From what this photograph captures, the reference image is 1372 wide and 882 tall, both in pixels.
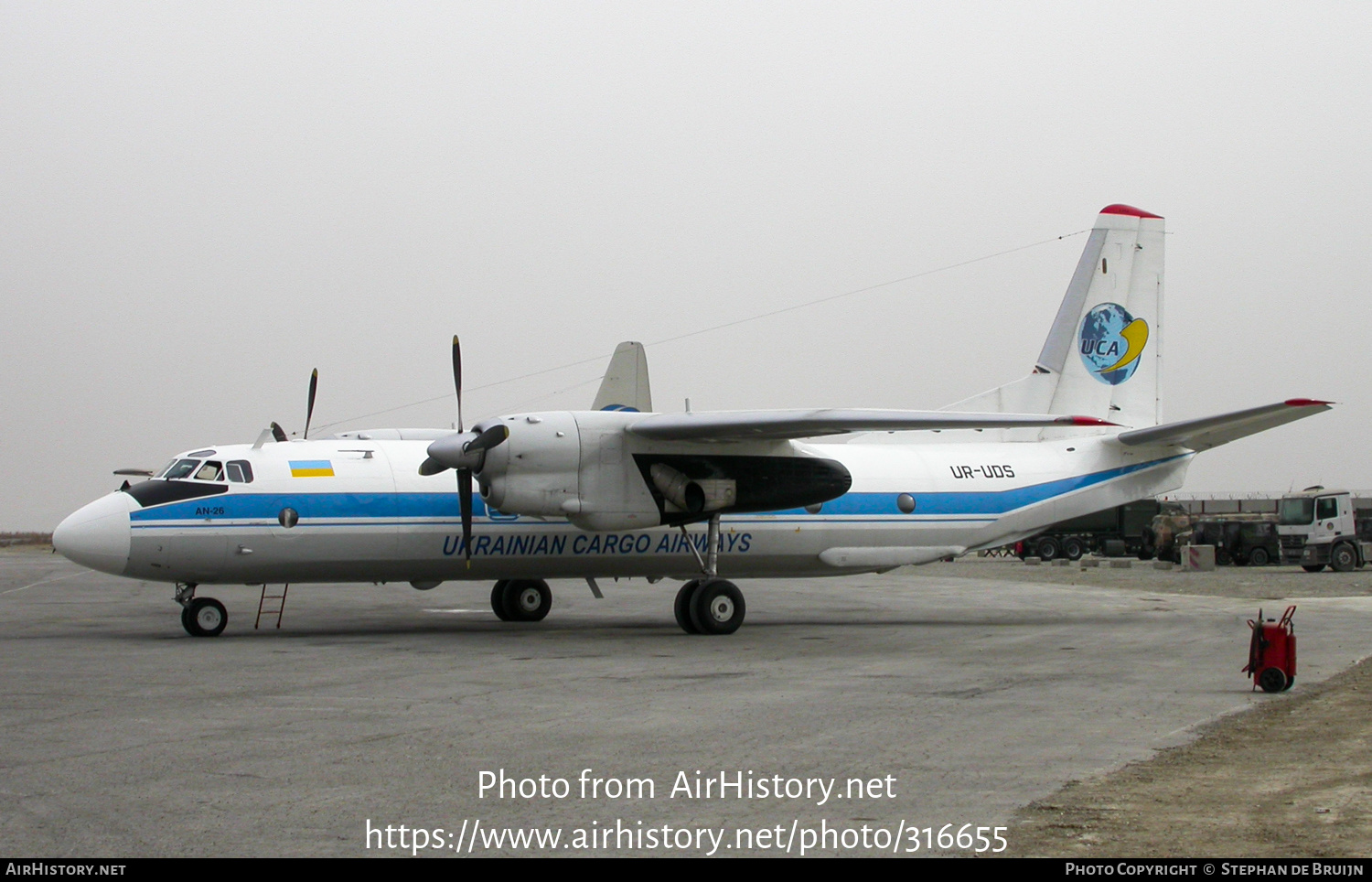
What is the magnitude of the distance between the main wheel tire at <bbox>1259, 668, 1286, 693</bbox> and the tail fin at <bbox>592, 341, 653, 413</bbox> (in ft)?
49.5

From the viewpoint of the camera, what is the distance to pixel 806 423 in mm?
18406

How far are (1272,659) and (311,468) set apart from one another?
1388 cm

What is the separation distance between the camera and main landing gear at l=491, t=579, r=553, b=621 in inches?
909

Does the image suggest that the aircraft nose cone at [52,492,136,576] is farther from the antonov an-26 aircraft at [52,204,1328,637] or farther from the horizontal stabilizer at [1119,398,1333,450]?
the horizontal stabilizer at [1119,398,1333,450]

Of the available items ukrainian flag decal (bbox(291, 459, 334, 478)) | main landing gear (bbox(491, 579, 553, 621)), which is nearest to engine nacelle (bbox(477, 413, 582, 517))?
ukrainian flag decal (bbox(291, 459, 334, 478))

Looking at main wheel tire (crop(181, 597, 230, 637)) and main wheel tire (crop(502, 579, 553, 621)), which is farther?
main wheel tire (crop(502, 579, 553, 621))

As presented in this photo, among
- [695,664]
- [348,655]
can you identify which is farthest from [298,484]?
[695,664]

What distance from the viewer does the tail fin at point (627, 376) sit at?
26.5 metres

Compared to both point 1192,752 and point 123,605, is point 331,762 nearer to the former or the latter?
point 1192,752

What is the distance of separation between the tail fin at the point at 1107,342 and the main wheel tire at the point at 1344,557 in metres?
19.1

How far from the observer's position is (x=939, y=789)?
26.9 ft

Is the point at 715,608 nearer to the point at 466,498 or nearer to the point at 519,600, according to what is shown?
the point at 466,498

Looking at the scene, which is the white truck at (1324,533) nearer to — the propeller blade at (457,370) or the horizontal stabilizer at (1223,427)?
the horizontal stabilizer at (1223,427)

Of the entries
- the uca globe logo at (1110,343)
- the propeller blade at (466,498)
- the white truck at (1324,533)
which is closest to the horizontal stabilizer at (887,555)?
the uca globe logo at (1110,343)
